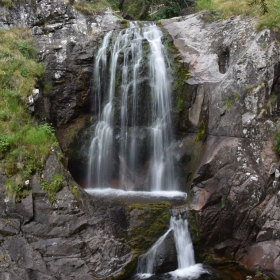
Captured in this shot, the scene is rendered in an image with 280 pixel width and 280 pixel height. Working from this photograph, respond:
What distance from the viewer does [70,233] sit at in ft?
23.8

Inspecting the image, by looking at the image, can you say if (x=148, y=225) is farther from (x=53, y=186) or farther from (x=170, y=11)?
(x=170, y=11)

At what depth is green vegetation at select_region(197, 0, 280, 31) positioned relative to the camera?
377 inches

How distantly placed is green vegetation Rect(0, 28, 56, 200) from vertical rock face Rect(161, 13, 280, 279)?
153 inches

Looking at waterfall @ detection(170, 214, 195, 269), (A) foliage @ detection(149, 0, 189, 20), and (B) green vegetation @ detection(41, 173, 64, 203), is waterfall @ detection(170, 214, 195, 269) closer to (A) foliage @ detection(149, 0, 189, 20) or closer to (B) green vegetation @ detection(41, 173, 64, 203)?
(B) green vegetation @ detection(41, 173, 64, 203)

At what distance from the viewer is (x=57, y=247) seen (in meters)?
7.04

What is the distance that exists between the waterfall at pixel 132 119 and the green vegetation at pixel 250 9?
8.90ft

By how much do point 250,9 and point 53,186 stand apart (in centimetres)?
801

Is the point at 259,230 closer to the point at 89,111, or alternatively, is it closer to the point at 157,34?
the point at 89,111

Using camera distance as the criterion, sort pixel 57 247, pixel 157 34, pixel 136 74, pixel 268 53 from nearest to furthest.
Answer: pixel 57 247 → pixel 268 53 → pixel 136 74 → pixel 157 34

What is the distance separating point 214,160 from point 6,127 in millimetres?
5180

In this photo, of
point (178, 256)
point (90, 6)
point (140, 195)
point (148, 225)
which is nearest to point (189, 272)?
point (178, 256)

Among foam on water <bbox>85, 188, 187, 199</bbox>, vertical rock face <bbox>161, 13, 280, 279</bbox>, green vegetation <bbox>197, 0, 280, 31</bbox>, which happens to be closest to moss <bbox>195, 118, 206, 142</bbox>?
vertical rock face <bbox>161, 13, 280, 279</bbox>

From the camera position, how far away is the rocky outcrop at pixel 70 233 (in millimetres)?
Answer: 6816

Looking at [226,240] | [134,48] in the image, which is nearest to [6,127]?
[134,48]
